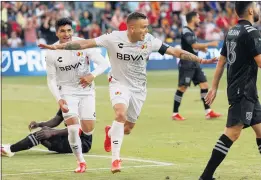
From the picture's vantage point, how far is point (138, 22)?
11789 millimetres

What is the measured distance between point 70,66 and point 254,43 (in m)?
3.72

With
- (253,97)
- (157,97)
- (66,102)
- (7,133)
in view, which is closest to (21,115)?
(7,133)

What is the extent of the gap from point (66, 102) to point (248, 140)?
4.44m

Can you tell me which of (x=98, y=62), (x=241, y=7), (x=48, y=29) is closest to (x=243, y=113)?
(x=241, y=7)

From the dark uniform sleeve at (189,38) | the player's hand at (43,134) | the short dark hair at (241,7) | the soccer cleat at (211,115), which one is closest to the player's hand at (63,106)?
the player's hand at (43,134)

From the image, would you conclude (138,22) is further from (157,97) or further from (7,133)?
(157,97)

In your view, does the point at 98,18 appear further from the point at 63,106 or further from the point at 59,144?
the point at 63,106

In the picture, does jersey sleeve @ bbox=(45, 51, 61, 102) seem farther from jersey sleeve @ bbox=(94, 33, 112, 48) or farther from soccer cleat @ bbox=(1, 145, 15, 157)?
soccer cleat @ bbox=(1, 145, 15, 157)

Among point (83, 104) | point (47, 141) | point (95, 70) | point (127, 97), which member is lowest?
point (47, 141)

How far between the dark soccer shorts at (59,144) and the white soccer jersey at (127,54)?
214cm

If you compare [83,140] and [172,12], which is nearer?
[83,140]

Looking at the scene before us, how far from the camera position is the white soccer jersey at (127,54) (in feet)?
39.0

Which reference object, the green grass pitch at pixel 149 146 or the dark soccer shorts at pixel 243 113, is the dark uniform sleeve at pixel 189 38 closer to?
the green grass pitch at pixel 149 146

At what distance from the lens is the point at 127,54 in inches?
468
